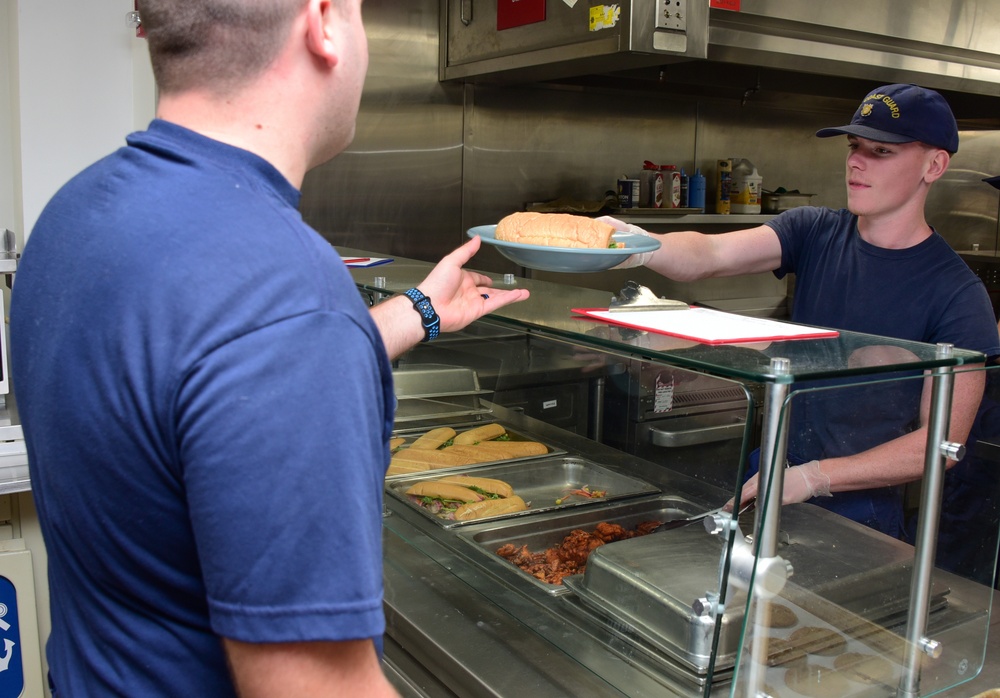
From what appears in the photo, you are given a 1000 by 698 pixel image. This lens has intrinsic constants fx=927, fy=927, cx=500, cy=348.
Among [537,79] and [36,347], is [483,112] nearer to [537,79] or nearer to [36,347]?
[537,79]

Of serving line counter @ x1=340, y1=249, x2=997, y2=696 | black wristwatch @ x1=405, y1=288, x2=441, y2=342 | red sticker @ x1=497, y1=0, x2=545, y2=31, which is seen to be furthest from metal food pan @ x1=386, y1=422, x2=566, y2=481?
red sticker @ x1=497, y1=0, x2=545, y2=31

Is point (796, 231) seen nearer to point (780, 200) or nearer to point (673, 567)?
point (673, 567)

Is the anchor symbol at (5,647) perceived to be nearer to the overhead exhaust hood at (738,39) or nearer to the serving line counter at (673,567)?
the serving line counter at (673,567)

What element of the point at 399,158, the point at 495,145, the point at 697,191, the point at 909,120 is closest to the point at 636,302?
the point at 909,120

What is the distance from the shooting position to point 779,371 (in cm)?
95

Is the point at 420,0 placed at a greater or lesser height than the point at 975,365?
greater

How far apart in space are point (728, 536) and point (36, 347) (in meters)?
0.71

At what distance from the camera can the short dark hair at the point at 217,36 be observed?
70cm

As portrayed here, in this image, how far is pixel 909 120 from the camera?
206 cm

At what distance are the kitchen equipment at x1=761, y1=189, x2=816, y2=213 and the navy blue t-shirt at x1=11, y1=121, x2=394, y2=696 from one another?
12.9 feet

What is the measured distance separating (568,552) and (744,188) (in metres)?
3.20

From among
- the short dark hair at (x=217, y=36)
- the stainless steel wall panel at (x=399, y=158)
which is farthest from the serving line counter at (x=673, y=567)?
the stainless steel wall panel at (x=399, y=158)

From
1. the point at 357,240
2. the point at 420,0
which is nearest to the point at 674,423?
the point at 357,240

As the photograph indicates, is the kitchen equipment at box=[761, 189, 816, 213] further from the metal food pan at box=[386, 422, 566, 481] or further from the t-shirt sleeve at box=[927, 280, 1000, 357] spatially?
the metal food pan at box=[386, 422, 566, 481]
